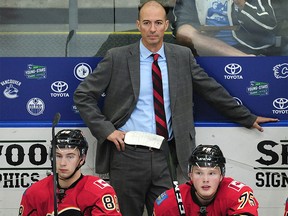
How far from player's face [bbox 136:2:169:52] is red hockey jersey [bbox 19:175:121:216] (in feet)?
3.91

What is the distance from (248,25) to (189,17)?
1.44ft

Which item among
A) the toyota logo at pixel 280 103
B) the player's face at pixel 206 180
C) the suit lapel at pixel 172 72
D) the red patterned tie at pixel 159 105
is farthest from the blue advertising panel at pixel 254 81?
the player's face at pixel 206 180

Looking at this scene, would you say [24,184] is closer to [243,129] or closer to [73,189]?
[73,189]

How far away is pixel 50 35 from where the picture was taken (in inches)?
239

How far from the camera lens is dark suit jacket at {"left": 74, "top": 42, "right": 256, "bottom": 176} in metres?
5.79

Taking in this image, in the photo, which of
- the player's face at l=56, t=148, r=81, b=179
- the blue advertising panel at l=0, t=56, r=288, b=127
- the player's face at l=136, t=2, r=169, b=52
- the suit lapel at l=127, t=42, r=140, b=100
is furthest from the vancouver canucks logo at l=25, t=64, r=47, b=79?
the player's face at l=56, t=148, r=81, b=179

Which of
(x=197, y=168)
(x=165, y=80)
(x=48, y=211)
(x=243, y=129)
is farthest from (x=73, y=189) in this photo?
(x=243, y=129)

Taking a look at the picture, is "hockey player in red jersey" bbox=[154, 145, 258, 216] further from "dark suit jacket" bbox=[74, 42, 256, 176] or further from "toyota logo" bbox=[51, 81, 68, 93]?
"toyota logo" bbox=[51, 81, 68, 93]

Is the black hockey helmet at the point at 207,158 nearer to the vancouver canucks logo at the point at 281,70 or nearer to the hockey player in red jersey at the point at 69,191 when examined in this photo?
the hockey player in red jersey at the point at 69,191

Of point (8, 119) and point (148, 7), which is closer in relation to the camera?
point (148, 7)

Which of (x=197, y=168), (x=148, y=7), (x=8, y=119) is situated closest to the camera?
(x=197, y=168)

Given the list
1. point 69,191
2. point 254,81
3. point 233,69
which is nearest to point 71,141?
point 69,191

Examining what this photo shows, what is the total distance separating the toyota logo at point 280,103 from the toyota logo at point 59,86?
1.51m

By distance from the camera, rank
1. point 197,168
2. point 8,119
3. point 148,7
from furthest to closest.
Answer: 1. point 8,119
2. point 148,7
3. point 197,168
